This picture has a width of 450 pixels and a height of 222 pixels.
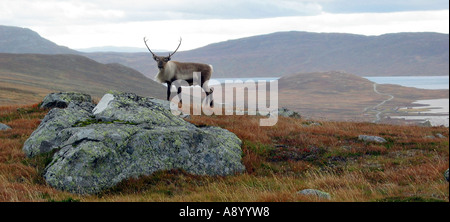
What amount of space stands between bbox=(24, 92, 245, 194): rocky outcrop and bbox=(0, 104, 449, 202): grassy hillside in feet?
1.30

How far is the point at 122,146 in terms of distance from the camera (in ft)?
35.0

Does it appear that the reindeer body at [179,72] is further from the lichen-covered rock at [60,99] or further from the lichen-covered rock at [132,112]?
the lichen-covered rock at [132,112]

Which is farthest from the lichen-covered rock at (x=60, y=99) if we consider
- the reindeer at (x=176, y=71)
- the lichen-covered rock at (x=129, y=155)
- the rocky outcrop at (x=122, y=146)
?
the lichen-covered rock at (x=129, y=155)

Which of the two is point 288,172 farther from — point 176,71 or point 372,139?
point 176,71

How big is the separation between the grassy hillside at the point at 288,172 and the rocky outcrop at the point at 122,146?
1.30 feet

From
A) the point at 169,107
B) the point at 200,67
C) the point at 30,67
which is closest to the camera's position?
the point at 169,107

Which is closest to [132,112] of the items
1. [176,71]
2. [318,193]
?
[318,193]

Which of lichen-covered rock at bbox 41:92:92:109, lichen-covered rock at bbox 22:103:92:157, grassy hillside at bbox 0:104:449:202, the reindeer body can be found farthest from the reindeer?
lichen-covered rock at bbox 22:103:92:157

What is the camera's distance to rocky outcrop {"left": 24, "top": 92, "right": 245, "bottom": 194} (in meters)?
9.88

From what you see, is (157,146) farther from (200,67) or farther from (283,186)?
(200,67)

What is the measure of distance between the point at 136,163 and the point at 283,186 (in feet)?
13.5

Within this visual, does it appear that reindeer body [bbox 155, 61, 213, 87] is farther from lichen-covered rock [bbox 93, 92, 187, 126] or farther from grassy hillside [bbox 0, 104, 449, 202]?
lichen-covered rock [bbox 93, 92, 187, 126]
